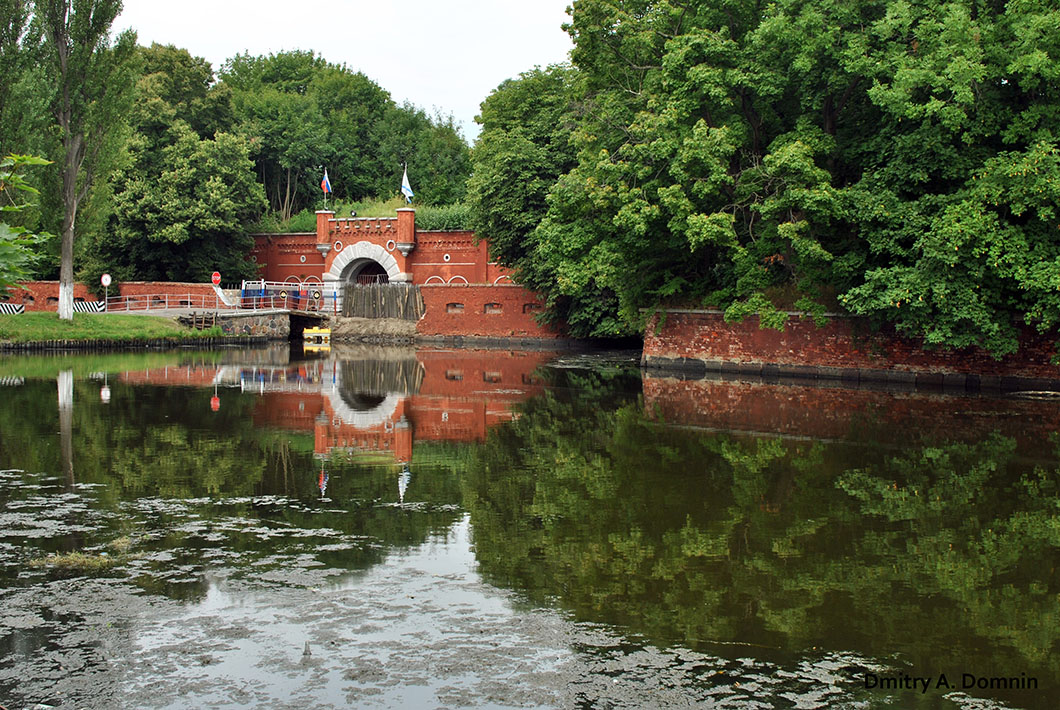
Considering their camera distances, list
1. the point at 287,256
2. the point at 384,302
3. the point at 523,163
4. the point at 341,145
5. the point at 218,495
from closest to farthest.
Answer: the point at 218,495 → the point at 523,163 → the point at 384,302 → the point at 287,256 → the point at 341,145

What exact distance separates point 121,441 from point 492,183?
25410 millimetres

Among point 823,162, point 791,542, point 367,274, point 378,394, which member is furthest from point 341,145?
point 791,542

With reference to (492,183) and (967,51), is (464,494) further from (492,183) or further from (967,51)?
(492,183)

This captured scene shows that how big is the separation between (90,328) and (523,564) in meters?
28.4

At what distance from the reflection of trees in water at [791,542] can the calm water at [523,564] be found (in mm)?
31

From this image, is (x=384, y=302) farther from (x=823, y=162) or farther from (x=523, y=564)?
(x=523, y=564)

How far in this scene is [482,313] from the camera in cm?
4053

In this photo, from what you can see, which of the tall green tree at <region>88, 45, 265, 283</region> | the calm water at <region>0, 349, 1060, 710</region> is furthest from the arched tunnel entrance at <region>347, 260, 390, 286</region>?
the calm water at <region>0, 349, 1060, 710</region>

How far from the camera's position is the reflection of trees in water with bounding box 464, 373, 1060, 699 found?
17.6 feet

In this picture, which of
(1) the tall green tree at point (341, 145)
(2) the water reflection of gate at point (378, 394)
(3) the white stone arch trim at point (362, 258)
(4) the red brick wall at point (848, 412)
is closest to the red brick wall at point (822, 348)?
(4) the red brick wall at point (848, 412)

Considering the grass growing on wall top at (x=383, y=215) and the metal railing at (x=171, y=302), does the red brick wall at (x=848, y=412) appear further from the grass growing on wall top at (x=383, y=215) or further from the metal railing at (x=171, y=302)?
the grass growing on wall top at (x=383, y=215)

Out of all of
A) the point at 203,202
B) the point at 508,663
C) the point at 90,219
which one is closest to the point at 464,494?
the point at 508,663

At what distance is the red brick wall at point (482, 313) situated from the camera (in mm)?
39406

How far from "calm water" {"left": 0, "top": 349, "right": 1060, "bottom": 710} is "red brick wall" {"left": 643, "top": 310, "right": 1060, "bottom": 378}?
22.2ft
